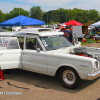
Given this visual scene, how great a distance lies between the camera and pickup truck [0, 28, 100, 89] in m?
4.14

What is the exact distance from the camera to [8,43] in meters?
5.65

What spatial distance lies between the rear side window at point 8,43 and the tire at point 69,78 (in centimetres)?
210

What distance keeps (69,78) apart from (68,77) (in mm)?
41

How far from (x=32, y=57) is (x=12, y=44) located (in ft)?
3.57

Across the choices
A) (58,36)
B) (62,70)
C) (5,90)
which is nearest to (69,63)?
(62,70)

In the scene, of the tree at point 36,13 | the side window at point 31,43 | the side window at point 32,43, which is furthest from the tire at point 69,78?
the tree at point 36,13

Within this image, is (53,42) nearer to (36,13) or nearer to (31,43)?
(31,43)

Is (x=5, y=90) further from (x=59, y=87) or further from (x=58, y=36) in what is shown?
(x=58, y=36)

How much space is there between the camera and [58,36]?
5.70m

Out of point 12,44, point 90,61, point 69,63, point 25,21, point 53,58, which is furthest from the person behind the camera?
point 25,21

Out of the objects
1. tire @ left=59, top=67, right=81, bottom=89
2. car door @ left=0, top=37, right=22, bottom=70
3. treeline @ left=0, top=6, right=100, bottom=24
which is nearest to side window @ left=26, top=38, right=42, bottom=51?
car door @ left=0, top=37, right=22, bottom=70

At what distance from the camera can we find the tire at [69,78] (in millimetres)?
4270

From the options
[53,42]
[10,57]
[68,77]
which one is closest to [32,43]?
[53,42]

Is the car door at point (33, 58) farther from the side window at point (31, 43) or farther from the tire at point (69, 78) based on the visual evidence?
the tire at point (69, 78)
